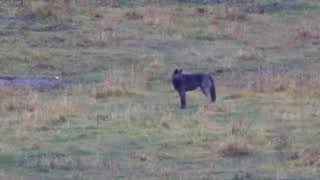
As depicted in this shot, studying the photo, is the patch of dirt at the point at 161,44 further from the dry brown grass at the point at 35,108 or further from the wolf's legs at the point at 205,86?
the wolf's legs at the point at 205,86

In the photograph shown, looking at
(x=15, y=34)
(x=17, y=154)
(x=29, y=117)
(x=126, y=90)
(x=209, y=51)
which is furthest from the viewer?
(x=15, y=34)

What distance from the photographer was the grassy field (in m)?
14.4

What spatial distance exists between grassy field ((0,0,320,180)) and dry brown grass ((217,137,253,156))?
2 centimetres

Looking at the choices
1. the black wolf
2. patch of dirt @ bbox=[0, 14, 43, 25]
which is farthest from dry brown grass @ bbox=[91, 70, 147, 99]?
patch of dirt @ bbox=[0, 14, 43, 25]

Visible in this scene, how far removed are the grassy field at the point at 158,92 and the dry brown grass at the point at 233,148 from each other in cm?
2

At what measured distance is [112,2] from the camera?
1420 inches

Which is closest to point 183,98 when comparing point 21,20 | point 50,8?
point 21,20

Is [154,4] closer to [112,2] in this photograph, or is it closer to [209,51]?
[112,2]

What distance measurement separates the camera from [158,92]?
21734 mm

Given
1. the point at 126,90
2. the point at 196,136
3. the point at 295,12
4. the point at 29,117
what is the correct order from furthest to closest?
the point at 295,12, the point at 126,90, the point at 29,117, the point at 196,136

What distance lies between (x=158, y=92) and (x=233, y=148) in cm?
702

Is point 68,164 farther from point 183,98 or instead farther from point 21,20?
point 21,20

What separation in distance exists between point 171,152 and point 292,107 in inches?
180

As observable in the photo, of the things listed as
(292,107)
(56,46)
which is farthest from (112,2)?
(292,107)
